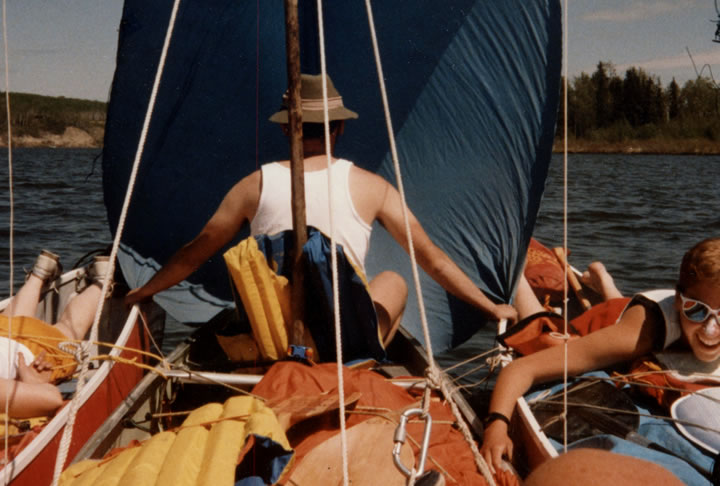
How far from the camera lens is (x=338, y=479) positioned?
5.40 ft

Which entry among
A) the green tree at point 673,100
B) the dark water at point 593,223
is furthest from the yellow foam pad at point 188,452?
the green tree at point 673,100

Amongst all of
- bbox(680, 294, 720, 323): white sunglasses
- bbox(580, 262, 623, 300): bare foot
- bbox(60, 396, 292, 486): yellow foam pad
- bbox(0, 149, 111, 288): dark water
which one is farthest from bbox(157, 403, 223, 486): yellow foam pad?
bbox(0, 149, 111, 288): dark water

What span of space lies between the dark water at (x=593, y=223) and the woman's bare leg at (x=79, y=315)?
962mm

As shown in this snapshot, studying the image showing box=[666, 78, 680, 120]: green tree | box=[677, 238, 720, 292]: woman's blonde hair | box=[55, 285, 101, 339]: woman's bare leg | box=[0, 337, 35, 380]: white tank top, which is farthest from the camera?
box=[666, 78, 680, 120]: green tree

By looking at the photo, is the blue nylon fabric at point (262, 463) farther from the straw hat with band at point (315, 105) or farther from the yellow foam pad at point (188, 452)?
the straw hat with band at point (315, 105)

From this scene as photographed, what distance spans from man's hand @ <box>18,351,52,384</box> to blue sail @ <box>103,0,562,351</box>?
1.46 metres

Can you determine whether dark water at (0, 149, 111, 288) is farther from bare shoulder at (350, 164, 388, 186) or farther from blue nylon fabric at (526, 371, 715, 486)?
blue nylon fabric at (526, 371, 715, 486)

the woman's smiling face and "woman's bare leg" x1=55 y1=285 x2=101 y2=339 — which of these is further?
"woman's bare leg" x1=55 y1=285 x2=101 y2=339

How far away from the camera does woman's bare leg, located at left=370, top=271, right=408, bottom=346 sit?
115 inches

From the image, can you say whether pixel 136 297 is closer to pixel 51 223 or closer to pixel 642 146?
pixel 51 223

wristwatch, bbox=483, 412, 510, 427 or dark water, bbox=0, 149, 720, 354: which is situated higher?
wristwatch, bbox=483, 412, 510, 427

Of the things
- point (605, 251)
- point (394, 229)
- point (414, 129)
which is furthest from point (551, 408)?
point (605, 251)

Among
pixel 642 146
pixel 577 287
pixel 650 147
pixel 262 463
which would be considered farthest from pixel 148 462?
pixel 642 146

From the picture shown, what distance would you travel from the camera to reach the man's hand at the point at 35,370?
2.69m
